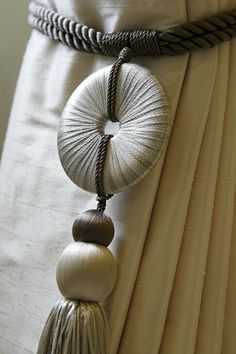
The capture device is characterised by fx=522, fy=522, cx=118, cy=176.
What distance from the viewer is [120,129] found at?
50 cm

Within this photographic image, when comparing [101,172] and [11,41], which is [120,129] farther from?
[11,41]

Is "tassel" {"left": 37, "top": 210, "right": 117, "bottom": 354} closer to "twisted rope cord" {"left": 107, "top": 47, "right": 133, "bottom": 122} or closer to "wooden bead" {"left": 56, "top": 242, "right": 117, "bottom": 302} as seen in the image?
"wooden bead" {"left": 56, "top": 242, "right": 117, "bottom": 302}

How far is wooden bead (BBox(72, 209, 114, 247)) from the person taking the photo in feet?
1.60

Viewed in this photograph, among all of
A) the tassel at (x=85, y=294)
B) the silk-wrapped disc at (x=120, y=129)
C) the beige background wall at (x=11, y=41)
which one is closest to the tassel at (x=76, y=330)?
the tassel at (x=85, y=294)

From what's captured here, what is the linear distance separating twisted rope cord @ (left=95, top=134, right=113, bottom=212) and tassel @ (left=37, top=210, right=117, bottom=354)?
0.02 meters

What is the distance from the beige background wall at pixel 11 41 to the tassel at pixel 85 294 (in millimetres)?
450

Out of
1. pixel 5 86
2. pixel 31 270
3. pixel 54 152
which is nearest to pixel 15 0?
pixel 5 86

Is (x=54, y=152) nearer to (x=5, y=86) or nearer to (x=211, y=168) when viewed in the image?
(x=211, y=168)

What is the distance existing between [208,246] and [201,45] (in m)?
0.19

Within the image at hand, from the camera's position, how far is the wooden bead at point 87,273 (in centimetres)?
47

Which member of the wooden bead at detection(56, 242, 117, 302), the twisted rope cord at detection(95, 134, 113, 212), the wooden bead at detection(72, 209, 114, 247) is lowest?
the wooden bead at detection(56, 242, 117, 302)

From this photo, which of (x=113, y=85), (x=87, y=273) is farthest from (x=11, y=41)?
(x=87, y=273)

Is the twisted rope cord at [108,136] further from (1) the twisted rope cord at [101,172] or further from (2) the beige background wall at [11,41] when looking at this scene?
(2) the beige background wall at [11,41]

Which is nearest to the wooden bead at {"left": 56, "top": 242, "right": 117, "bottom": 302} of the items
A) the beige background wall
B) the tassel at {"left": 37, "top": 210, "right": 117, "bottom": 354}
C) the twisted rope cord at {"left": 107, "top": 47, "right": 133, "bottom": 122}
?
the tassel at {"left": 37, "top": 210, "right": 117, "bottom": 354}
